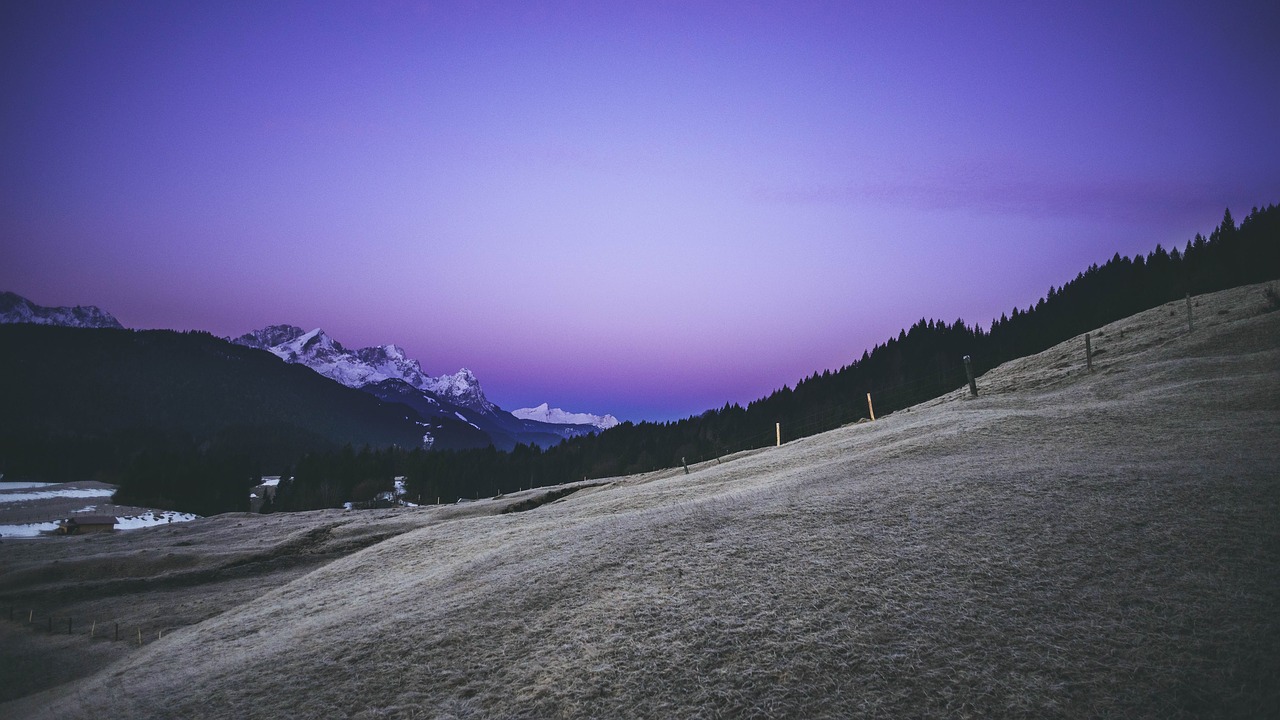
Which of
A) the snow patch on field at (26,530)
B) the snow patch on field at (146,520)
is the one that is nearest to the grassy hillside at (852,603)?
the snow patch on field at (26,530)

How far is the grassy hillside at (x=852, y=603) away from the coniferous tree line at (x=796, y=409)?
269 feet

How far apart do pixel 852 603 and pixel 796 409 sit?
13426 cm

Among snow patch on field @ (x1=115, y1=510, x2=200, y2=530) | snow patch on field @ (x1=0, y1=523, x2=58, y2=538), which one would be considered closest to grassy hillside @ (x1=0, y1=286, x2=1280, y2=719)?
snow patch on field @ (x1=0, y1=523, x2=58, y2=538)

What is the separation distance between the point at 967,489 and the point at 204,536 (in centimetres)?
7507

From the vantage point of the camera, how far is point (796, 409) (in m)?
141

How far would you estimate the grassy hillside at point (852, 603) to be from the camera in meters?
9.12

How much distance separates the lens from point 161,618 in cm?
3027

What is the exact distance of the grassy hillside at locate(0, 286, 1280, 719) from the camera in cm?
912

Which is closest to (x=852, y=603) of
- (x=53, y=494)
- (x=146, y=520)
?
(x=146, y=520)

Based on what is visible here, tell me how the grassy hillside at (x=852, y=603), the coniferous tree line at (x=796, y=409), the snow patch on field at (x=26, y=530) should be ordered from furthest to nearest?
1. the coniferous tree line at (x=796, y=409)
2. the snow patch on field at (x=26, y=530)
3. the grassy hillside at (x=852, y=603)

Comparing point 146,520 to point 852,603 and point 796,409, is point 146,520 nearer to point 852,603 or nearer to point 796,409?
point 852,603

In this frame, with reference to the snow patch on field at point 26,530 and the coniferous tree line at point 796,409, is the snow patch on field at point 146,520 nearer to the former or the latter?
the snow patch on field at point 26,530

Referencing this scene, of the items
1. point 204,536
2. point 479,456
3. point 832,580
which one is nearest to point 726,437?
point 479,456

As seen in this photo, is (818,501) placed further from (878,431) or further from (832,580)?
(878,431)
